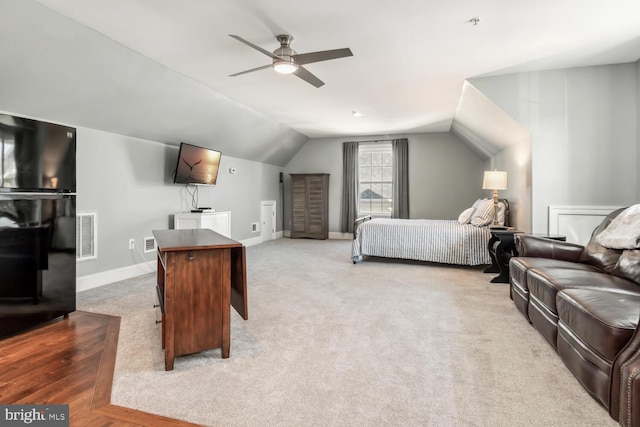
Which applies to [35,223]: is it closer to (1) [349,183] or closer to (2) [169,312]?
(2) [169,312]

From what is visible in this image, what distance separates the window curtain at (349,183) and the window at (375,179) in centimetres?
17

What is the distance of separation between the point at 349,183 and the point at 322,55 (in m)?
5.54

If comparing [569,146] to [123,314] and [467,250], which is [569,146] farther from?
[123,314]

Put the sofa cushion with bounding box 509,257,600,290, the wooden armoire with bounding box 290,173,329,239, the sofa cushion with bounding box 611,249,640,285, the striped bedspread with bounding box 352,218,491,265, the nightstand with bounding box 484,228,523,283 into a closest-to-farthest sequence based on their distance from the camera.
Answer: the sofa cushion with bounding box 611,249,640,285 → the sofa cushion with bounding box 509,257,600,290 → the nightstand with bounding box 484,228,523,283 → the striped bedspread with bounding box 352,218,491,265 → the wooden armoire with bounding box 290,173,329,239

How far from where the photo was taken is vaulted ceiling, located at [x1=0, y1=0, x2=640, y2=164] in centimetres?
252

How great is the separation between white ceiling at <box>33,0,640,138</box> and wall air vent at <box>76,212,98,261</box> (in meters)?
1.94

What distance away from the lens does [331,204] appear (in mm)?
8375

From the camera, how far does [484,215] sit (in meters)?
4.97

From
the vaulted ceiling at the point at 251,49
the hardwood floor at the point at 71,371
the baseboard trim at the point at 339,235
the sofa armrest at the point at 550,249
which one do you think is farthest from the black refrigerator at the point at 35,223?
the baseboard trim at the point at 339,235

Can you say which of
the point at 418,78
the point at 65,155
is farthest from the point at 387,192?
the point at 65,155

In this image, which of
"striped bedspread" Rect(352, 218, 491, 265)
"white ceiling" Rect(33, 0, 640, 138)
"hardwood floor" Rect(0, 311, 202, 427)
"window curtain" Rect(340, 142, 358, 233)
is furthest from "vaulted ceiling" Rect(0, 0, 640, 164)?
"window curtain" Rect(340, 142, 358, 233)

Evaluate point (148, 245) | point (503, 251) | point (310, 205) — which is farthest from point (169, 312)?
point (310, 205)

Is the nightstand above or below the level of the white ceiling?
below

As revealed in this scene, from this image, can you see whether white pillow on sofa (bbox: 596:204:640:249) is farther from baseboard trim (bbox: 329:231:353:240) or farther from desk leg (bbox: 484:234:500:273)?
baseboard trim (bbox: 329:231:353:240)
